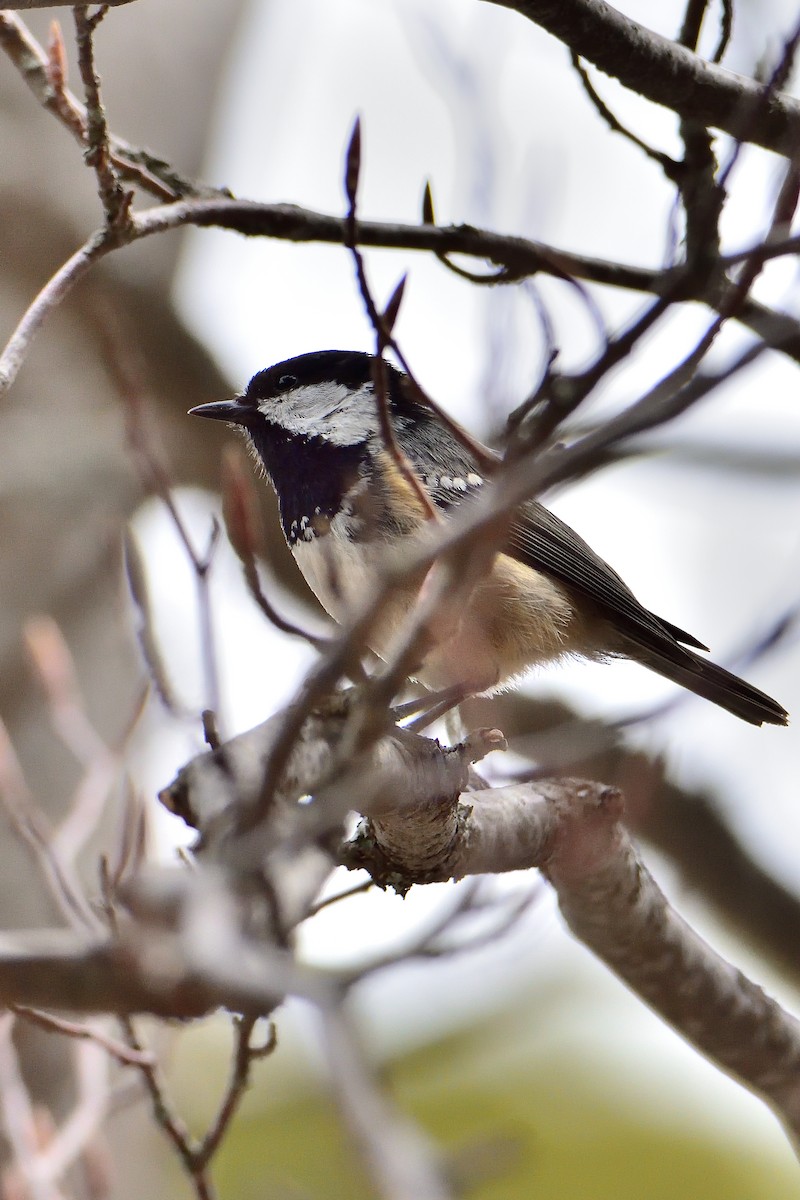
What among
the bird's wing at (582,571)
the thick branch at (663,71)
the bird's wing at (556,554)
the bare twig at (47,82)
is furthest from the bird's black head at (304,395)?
the thick branch at (663,71)

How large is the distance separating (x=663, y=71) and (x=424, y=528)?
3.93 ft

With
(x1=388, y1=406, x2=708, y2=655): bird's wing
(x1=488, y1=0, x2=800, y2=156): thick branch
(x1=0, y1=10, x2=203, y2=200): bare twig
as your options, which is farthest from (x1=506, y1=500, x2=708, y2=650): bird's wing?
(x1=0, y1=10, x2=203, y2=200): bare twig

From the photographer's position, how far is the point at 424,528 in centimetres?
297

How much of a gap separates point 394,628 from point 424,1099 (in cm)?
422

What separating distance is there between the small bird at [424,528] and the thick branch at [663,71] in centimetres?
96

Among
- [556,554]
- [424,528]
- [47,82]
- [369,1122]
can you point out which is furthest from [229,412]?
[369,1122]

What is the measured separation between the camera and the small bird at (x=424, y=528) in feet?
10.1

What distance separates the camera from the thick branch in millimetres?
2271

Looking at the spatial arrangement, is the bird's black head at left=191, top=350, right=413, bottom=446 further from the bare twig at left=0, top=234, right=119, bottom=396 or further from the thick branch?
the bare twig at left=0, top=234, right=119, bottom=396

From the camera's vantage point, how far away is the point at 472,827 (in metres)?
2.36

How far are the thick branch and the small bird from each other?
955 millimetres

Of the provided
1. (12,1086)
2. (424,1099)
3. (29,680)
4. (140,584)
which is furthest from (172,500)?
(424,1099)

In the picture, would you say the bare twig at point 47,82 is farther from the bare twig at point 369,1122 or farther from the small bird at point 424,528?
the bare twig at point 369,1122

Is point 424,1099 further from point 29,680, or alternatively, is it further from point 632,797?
point 632,797
